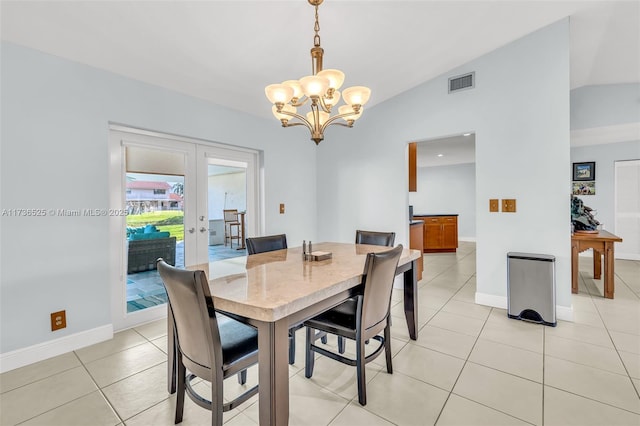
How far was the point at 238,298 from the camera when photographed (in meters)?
1.30

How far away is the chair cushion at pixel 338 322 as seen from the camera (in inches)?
71.6

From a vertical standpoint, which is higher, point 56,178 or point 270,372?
point 56,178

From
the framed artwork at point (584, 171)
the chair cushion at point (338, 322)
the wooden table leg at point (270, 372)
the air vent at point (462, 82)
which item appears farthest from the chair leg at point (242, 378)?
the framed artwork at point (584, 171)

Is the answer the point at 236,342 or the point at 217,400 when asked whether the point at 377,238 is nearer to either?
the point at 236,342

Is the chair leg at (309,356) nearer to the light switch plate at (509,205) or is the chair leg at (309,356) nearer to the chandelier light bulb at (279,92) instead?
the chandelier light bulb at (279,92)

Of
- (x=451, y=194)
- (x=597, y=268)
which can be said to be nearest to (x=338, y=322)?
(x=597, y=268)

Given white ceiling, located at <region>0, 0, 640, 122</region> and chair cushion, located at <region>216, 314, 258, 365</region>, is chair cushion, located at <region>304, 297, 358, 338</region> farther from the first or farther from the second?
white ceiling, located at <region>0, 0, 640, 122</region>

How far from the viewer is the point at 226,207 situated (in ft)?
12.5

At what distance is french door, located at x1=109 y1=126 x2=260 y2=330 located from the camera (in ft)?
9.24

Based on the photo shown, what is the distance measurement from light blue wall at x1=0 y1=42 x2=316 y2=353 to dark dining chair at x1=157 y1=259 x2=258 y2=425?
5.20 feet

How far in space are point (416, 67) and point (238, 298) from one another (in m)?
3.36

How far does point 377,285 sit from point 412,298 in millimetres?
927

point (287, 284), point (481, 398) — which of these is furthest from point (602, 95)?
point (287, 284)

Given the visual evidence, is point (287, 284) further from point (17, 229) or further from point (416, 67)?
point (416, 67)
